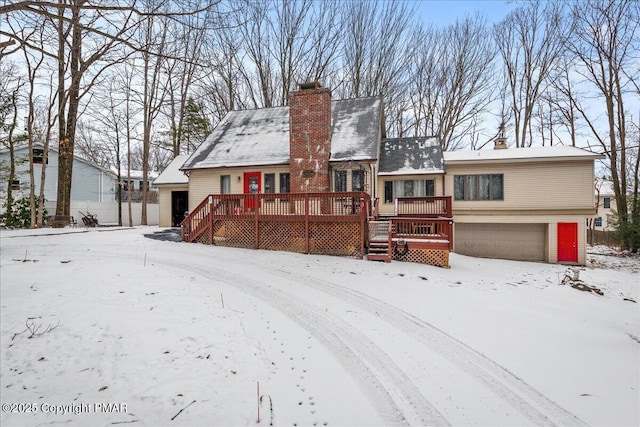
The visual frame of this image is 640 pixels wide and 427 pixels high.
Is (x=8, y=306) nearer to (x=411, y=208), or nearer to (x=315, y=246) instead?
(x=315, y=246)

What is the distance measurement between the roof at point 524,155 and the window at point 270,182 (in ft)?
27.8

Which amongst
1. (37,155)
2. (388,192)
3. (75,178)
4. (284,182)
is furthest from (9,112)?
(388,192)

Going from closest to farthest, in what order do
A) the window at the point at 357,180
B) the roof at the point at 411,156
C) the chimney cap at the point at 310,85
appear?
1. the chimney cap at the point at 310,85
2. the window at the point at 357,180
3. the roof at the point at 411,156

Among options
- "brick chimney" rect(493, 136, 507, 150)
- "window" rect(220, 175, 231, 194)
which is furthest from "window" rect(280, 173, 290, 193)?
"brick chimney" rect(493, 136, 507, 150)

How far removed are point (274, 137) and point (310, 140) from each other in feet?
10.1

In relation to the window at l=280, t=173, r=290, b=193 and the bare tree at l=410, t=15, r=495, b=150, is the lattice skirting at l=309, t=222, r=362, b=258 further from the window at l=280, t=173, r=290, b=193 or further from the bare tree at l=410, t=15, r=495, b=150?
the bare tree at l=410, t=15, r=495, b=150

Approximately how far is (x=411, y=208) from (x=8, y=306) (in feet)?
43.7

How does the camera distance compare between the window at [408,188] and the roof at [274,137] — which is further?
the window at [408,188]

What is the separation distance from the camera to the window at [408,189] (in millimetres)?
15727

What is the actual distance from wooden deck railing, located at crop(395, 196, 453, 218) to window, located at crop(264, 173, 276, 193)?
5.65 meters

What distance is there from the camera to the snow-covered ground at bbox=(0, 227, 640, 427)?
3.34m

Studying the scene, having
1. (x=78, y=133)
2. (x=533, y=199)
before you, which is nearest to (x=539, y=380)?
(x=533, y=199)

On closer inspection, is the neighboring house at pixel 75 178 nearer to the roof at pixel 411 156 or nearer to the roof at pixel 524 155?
the roof at pixel 411 156

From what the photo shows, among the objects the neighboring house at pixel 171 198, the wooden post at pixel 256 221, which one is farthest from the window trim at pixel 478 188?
the neighboring house at pixel 171 198
